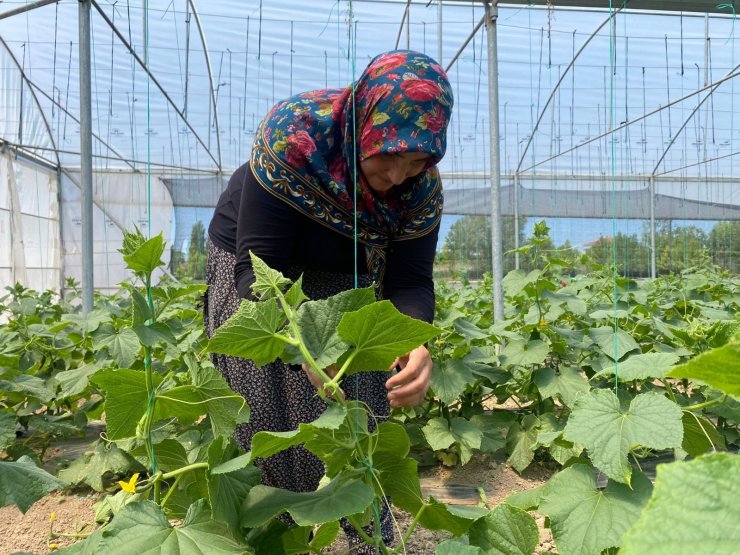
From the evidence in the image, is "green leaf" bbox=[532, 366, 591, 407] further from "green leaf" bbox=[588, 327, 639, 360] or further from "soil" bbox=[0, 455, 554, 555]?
"soil" bbox=[0, 455, 554, 555]

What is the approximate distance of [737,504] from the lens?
26 cm

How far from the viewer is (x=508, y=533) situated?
0.73 metres

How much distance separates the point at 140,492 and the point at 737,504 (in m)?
0.65

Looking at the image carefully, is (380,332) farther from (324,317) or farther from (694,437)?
(694,437)

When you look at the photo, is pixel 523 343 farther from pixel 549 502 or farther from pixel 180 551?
pixel 180 551

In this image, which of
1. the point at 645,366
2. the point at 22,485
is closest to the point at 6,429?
the point at 22,485

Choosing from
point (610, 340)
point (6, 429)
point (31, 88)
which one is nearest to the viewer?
point (6, 429)

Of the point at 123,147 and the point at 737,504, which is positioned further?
the point at 123,147

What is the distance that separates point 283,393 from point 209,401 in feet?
2.10

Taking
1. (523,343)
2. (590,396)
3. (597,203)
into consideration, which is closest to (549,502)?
(590,396)

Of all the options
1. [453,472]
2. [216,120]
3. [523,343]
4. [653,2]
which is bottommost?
[453,472]

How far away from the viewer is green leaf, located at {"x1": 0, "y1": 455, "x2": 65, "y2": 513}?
76 centimetres

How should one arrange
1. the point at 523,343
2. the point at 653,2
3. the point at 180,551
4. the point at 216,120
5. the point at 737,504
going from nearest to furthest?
the point at 737,504, the point at 180,551, the point at 523,343, the point at 653,2, the point at 216,120

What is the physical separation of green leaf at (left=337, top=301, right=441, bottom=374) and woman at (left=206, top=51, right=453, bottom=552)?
32cm
